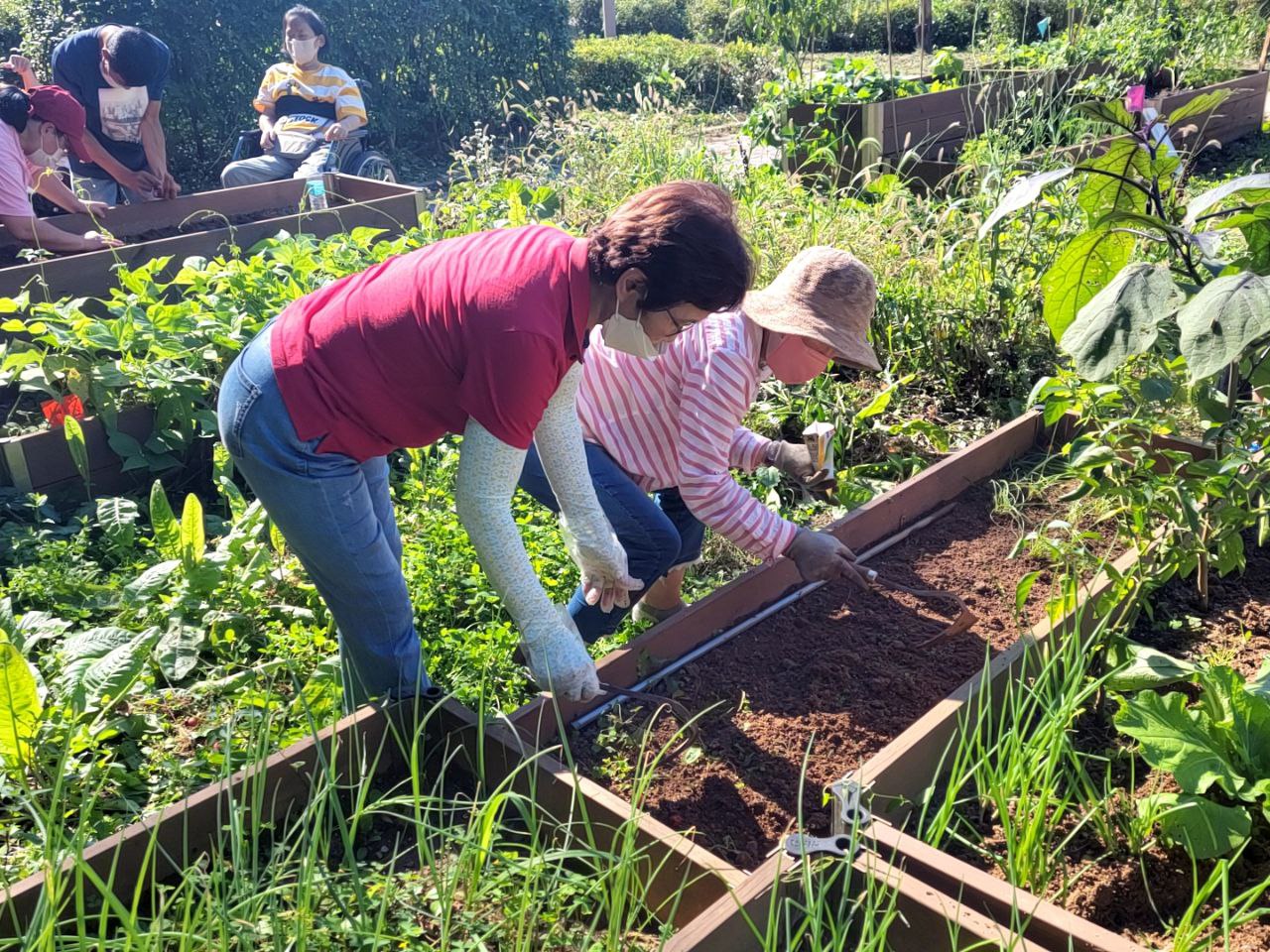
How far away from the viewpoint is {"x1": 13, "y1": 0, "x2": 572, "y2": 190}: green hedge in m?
10.5

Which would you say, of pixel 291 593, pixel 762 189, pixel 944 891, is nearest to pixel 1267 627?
pixel 944 891

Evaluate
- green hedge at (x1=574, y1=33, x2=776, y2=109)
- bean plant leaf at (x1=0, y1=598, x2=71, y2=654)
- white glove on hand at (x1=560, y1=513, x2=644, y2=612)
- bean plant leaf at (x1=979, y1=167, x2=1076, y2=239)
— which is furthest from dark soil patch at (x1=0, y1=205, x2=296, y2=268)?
green hedge at (x1=574, y1=33, x2=776, y2=109)

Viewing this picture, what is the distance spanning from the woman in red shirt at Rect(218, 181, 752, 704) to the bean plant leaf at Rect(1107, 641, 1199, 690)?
1.04 m

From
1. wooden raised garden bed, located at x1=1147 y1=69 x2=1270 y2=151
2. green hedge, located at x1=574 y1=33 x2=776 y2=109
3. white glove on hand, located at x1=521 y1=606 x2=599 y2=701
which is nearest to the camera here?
white glove on hand, located at x1=521 y1=606 x2=599 y2=701

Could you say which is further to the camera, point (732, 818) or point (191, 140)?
point (191, 140)

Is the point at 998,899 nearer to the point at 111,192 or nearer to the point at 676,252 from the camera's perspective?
the point at 676,252

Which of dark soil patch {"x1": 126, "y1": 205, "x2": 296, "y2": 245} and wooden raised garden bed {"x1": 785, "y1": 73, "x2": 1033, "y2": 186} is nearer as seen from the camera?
dark soil patch {"x1": 126, "y1": 205, "x2": 296, "y2": 245}

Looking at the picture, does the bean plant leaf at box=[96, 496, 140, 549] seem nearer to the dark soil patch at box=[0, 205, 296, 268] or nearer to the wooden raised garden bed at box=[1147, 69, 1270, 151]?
the dark soil patch at box=[0, 205, 296, 268]

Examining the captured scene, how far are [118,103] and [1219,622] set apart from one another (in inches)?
266

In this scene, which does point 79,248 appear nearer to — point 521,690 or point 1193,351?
point 521,690

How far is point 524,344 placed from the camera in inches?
75.6

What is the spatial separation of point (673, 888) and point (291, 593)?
167 cm

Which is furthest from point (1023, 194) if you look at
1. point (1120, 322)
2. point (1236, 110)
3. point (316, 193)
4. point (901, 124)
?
point (1236, 110)

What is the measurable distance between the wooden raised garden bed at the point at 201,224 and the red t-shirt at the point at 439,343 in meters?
3.14
